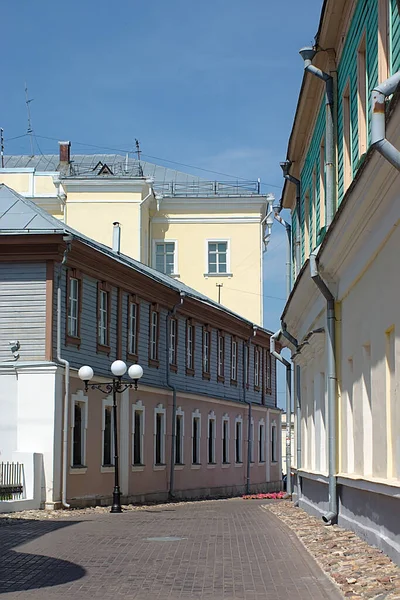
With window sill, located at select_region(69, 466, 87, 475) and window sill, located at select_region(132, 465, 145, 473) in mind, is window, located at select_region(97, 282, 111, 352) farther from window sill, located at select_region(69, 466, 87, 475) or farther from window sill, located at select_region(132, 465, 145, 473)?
window sill, located at select_region(132, 465, 145, 473)

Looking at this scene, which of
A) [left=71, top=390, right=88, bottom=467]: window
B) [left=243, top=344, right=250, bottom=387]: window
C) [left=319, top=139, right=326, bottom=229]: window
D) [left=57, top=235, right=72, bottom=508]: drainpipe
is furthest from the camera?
[left=243, top=344, right=250, bottom=387]: window

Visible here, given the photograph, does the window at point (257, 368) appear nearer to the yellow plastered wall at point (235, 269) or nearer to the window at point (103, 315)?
the yellow plastered wall at point (235, 269)

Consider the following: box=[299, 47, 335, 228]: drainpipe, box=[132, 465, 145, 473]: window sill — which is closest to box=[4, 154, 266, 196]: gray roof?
box=[132, 465, 145, 473]: window sill

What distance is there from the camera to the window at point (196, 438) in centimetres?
3753

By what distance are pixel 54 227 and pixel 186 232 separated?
88.9 ft

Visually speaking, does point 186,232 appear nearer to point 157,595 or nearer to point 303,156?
point 303,156

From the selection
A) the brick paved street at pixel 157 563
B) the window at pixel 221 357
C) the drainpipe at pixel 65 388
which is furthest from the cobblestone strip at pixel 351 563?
the window at pixel 221 357

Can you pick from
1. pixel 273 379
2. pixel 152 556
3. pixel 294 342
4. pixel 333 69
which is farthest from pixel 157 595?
pixel 273 379

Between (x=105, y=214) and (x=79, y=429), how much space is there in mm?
23371

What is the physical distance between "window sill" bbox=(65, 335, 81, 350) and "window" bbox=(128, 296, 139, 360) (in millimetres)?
4453

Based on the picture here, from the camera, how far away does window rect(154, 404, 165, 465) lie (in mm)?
33438

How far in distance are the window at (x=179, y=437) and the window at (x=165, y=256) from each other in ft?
55.5

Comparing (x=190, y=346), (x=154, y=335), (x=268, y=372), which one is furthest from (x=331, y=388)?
(x=268, y=372)

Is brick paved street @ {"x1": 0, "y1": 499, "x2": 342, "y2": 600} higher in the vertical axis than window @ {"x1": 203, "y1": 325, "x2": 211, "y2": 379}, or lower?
lower
